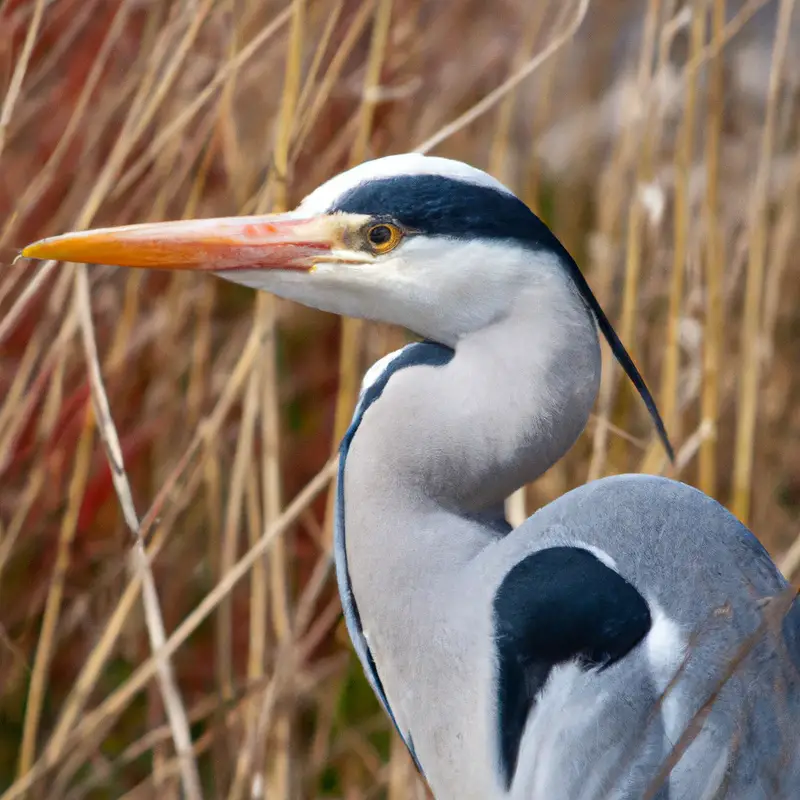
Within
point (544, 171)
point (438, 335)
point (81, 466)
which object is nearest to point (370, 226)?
point (438, 335)

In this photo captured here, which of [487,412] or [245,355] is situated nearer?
[487,412]

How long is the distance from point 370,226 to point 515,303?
0.11 meters

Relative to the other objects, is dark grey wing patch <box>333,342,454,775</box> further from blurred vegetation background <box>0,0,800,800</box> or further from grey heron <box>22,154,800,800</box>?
blurred vegetation background <box>0,0,800,800</box>

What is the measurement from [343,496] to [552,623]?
0.65ft

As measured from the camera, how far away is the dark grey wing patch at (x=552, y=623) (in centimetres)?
82

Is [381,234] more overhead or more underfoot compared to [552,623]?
more overhead

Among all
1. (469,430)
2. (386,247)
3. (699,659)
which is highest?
(386,247)

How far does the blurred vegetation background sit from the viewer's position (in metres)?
1.18

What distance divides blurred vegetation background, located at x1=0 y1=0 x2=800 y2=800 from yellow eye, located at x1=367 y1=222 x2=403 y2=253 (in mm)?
292

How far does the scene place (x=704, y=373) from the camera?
124cm

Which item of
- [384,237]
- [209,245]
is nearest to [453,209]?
[384,237]

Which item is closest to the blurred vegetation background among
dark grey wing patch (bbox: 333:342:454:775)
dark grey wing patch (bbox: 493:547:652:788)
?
dark grey wing patch (bbox: 333:342:454:775)

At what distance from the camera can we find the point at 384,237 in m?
0.86

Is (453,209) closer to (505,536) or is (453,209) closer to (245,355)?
(505,536)
